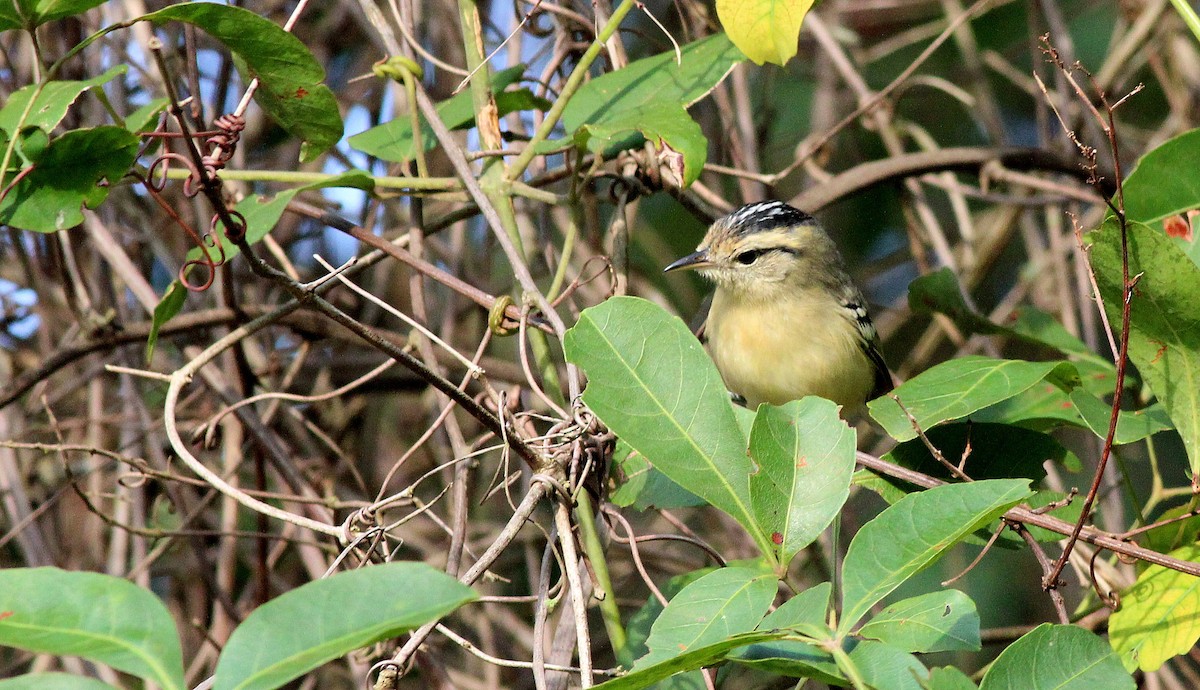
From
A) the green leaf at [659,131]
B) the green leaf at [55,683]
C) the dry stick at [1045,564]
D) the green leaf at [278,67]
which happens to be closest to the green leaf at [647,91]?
the green leaf at [659,131]

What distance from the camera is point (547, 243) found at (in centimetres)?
369

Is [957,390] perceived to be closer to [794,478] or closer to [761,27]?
[794,478]

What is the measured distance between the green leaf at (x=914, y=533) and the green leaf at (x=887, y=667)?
0.07 m

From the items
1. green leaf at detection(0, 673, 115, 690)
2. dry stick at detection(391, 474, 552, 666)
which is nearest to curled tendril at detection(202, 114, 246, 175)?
dry stick at detection(391, 474, 552, 666)

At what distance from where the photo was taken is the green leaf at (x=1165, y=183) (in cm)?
264

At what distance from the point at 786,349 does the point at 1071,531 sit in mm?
1890

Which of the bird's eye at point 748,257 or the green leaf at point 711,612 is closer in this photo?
the green leaf at point 711,612

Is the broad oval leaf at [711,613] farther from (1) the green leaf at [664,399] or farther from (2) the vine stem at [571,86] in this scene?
(2) the vine stem at [571,86]

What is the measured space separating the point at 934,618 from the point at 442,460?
298 cm

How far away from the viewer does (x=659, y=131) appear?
262 cm

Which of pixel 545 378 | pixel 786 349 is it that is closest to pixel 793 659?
pixel 545 378

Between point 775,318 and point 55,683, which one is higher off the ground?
point 55,683

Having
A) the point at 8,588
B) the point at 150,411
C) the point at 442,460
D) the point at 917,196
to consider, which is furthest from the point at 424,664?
the point at 917,196

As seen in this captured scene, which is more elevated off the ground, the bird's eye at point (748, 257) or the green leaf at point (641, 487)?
the bird's eye at point (748, 257)
